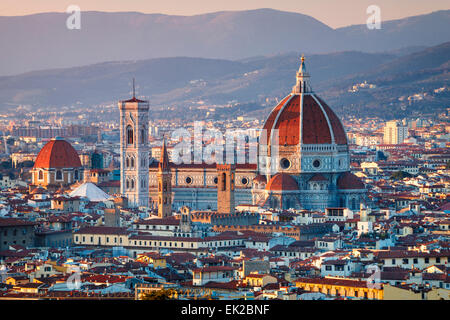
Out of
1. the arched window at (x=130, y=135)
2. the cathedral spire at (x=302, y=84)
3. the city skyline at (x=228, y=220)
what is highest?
the cathedral spire at (x=302, y=84)

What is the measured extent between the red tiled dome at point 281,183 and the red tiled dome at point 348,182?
8.33 feet

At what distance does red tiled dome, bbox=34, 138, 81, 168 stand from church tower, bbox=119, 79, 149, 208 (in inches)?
532

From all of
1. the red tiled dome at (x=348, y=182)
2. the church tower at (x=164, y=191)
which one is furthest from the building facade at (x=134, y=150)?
the red tiled dome at (x=348, y=182)

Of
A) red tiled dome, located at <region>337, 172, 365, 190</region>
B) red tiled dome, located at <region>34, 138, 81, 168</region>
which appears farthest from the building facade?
red tiled dome, located at <region>34, 138, 81, 168</region>

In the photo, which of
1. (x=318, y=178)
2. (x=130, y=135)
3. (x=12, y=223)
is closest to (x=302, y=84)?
(x=318, y=178)

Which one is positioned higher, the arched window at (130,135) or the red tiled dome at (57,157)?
the arched window at (130,135)

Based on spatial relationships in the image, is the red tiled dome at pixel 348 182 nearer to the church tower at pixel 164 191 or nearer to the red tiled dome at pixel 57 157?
the church tower at pixel 164 191

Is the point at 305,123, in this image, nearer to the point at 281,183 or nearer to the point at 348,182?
the point at 348,182

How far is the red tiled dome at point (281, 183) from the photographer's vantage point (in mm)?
74125

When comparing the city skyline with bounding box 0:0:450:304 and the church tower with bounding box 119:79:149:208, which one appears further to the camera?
the church tower with bounding box 119:79:149:208

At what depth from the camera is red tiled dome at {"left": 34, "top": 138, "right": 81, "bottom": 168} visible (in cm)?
9388

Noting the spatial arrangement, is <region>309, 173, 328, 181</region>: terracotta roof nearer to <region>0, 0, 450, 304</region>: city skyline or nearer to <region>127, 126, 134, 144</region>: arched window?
<region>0, 0, 450, 304</region>: city skyline

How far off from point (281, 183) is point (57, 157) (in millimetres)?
24147

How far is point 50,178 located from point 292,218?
111 ft
